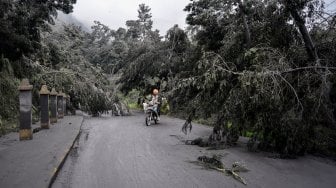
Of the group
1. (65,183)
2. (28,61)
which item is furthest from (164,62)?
(65,183)

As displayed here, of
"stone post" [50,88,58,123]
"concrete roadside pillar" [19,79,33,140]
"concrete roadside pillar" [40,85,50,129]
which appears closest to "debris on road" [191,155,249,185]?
"concrete roadside pillar" [19,79,33,140]

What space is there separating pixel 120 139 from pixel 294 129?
552 cm

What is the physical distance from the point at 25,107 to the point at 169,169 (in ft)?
19.0

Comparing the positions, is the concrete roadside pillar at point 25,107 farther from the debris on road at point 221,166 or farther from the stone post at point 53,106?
the stone post at point 53,106

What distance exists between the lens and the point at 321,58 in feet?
36.6

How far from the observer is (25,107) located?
467 inches

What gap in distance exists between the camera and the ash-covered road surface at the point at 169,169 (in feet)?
22.4

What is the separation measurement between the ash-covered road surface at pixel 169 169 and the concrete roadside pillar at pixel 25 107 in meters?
1.80

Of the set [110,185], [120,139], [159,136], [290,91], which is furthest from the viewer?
[159,136]

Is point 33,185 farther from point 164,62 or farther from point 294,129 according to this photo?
point 164,62

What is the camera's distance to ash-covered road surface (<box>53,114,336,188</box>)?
6816 millimetres

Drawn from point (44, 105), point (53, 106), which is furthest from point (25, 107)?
point (53, 106)

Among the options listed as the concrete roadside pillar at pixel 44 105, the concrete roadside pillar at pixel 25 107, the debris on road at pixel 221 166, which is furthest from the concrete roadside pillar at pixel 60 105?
the debris on road at pixel 221 166

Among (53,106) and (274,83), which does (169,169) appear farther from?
(53,106)
